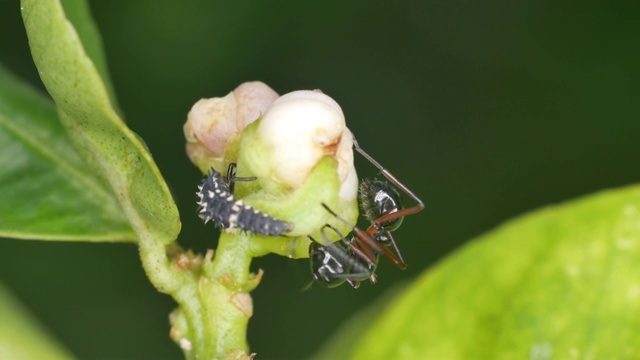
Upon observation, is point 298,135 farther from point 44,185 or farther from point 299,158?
point 44,185

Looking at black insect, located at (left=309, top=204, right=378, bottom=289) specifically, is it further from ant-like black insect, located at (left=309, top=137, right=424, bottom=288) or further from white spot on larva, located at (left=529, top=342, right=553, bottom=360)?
white spot on larva, located at (left=529, top=342, right=553, bottom=360)

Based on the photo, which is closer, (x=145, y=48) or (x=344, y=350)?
(x=344, y=350)

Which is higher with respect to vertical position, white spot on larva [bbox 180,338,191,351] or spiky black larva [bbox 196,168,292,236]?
spiky black larva [bbox 196,168,292,236]

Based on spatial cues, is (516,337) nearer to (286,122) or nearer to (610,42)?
(286,122)

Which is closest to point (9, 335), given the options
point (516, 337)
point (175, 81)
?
point (516, 337)

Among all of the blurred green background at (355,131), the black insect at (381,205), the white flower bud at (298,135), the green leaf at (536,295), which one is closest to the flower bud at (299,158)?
the white flower bud at (298,135)

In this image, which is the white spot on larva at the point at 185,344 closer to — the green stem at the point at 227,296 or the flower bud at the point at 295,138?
the green stem at the point at 227,296

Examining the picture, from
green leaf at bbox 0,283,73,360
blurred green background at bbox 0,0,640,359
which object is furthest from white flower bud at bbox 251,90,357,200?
blurred green background at bbox 0,0,640,359
